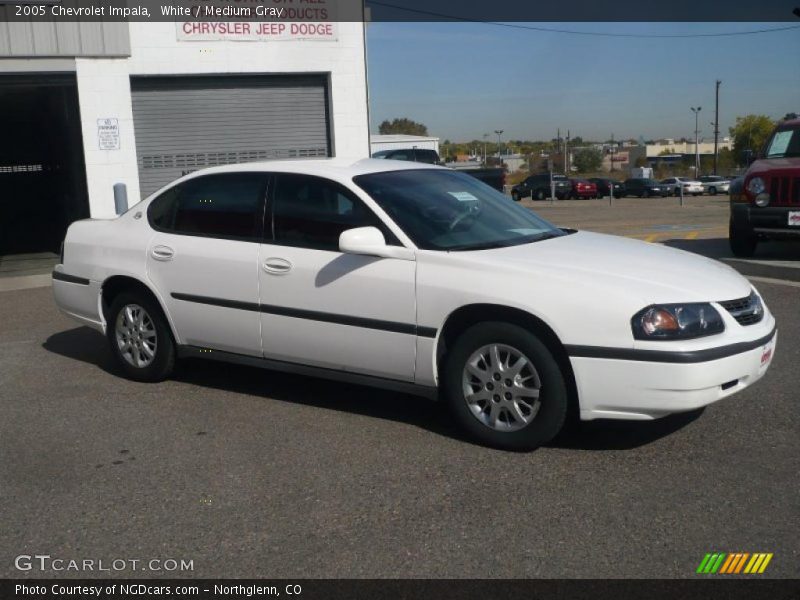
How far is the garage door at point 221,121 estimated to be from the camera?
49.8 feet

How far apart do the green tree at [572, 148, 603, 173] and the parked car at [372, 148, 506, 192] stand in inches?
3348

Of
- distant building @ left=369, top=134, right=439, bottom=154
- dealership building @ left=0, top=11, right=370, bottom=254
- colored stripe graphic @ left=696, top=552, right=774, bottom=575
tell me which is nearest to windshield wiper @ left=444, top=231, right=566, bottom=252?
colored stripe graphic @ left=696, top=552, right=774, bottom=575

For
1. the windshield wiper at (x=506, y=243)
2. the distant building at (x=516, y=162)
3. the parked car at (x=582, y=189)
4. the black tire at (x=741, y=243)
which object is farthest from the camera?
the distant building at (x=516, y=162)

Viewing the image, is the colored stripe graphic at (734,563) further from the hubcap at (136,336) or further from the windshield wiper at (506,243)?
the hubcap at (136,336)

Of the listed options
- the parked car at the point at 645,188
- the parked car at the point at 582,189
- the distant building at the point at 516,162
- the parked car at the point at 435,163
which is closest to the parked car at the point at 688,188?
the parked car at the point at 645,188

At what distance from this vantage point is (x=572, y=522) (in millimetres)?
3961

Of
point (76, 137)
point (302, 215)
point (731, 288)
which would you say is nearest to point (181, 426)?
point (302, 215)

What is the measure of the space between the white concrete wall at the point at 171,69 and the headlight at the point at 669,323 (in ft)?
39.4

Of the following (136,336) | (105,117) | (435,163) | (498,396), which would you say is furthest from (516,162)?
(498,396)

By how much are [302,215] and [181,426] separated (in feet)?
4.91

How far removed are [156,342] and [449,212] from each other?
232 centimetres

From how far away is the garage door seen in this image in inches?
597

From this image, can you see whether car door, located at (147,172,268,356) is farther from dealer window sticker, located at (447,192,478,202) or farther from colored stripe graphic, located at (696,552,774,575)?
colored stripe graphic, located at (696,552,774,575)

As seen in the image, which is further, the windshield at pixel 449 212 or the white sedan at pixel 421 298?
the windshield at pixel 449 212
